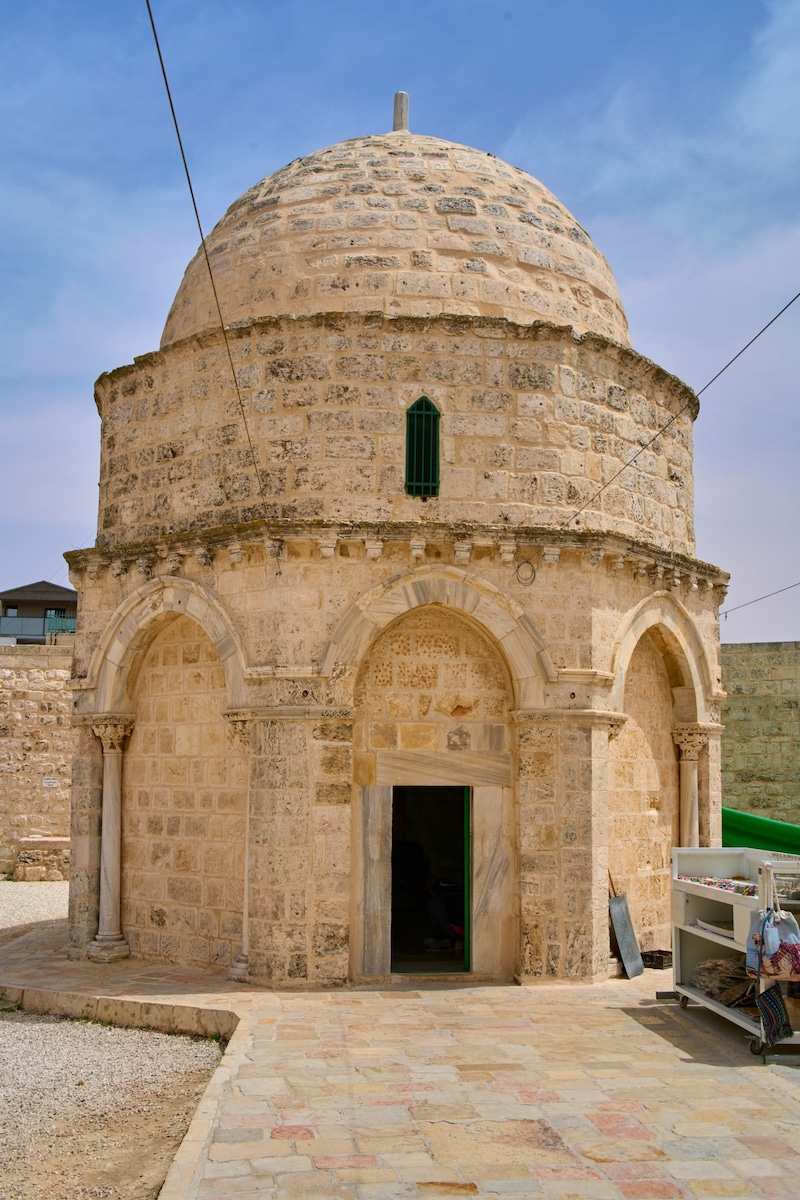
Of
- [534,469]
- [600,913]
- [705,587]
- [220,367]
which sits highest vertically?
[220,367]

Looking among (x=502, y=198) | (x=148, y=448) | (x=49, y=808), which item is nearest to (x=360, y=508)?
(x=148, y=448)

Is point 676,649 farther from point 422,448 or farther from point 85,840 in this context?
point 85,840

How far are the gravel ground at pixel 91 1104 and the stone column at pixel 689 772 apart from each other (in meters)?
5.35

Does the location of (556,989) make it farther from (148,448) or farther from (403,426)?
(148,448)

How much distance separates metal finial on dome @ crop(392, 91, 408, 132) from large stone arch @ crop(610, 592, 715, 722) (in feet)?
20.3

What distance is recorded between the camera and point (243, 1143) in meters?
5.30

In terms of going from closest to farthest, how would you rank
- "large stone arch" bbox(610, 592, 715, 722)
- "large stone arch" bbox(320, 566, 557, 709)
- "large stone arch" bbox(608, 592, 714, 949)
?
"large stone arch" bbox(320, 566, 557, 709) < "large stone arch" bbox(610, 592, 715, 722) < "large stone arch" bbox(608, 592, 714, 949)

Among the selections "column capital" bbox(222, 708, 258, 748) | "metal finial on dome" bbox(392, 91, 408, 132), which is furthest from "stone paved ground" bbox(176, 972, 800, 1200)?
"metal finial on dome" bbox(392, 91, 408, 132)

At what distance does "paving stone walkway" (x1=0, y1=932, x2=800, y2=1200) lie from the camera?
4.92 meters

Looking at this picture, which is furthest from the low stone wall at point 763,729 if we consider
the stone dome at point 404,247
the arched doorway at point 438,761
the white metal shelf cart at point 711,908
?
the arched doorway at point 438,761

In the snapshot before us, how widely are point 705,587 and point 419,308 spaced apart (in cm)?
408

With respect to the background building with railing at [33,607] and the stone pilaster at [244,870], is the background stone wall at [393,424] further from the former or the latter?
the background building with railing at [33,607]

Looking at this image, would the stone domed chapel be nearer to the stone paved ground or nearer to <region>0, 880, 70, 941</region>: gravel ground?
the stone paved ground

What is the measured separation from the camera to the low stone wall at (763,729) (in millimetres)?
17672
